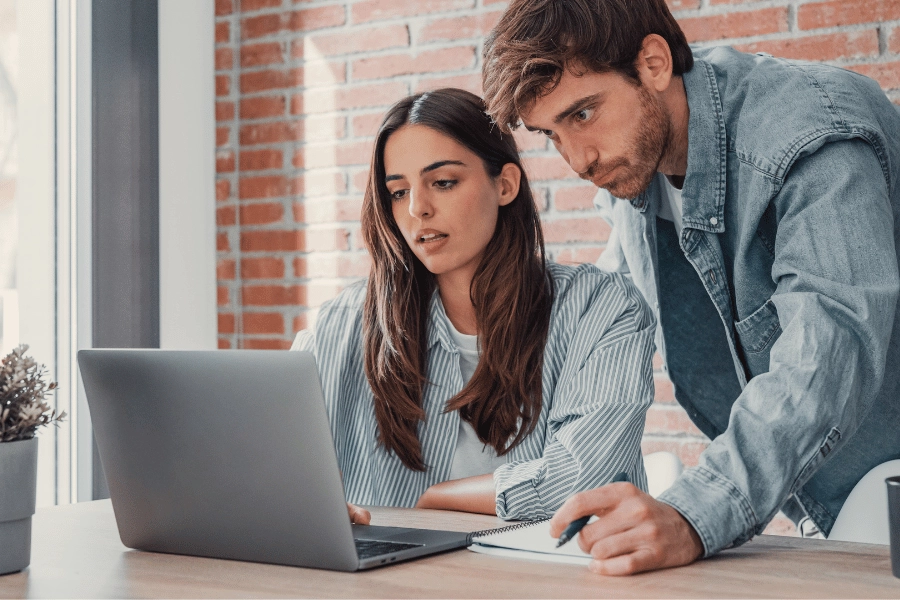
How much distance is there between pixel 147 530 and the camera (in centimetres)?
108

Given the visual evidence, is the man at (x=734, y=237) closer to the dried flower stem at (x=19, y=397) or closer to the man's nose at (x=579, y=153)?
the man's nose at (x=579, y=153)

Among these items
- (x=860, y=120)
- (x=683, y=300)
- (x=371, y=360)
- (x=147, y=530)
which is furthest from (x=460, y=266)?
(x=147, y=530)

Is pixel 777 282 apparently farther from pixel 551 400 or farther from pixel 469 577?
pixel 469 577

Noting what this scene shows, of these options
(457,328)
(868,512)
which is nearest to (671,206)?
(457,328)

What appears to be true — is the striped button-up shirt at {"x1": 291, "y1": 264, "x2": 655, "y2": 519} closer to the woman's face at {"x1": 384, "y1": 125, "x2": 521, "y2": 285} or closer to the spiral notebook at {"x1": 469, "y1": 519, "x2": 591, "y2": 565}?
the woman's face at {"x1": 384, "y1": 125, "x2": 521, "y2": 285}

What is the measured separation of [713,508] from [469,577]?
264 millimetres

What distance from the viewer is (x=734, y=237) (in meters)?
1.46

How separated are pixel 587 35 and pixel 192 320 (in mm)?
1787

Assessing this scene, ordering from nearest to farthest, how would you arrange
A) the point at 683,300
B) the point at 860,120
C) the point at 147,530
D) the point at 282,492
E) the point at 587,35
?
the point at 282,492 → the point at 147,530 → the point at 860,120 → the point at 587,35 → the point at 683,300

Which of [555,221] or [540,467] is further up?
[555,221]

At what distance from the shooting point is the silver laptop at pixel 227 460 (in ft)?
3.06

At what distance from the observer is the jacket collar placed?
1429 mm

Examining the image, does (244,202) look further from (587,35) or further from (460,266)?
(587,35)

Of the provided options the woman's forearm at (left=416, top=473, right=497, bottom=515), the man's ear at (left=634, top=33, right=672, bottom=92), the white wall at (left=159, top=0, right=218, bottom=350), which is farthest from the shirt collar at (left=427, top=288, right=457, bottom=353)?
the white wall at (left=159, top=0, right=218, bottom=350)
